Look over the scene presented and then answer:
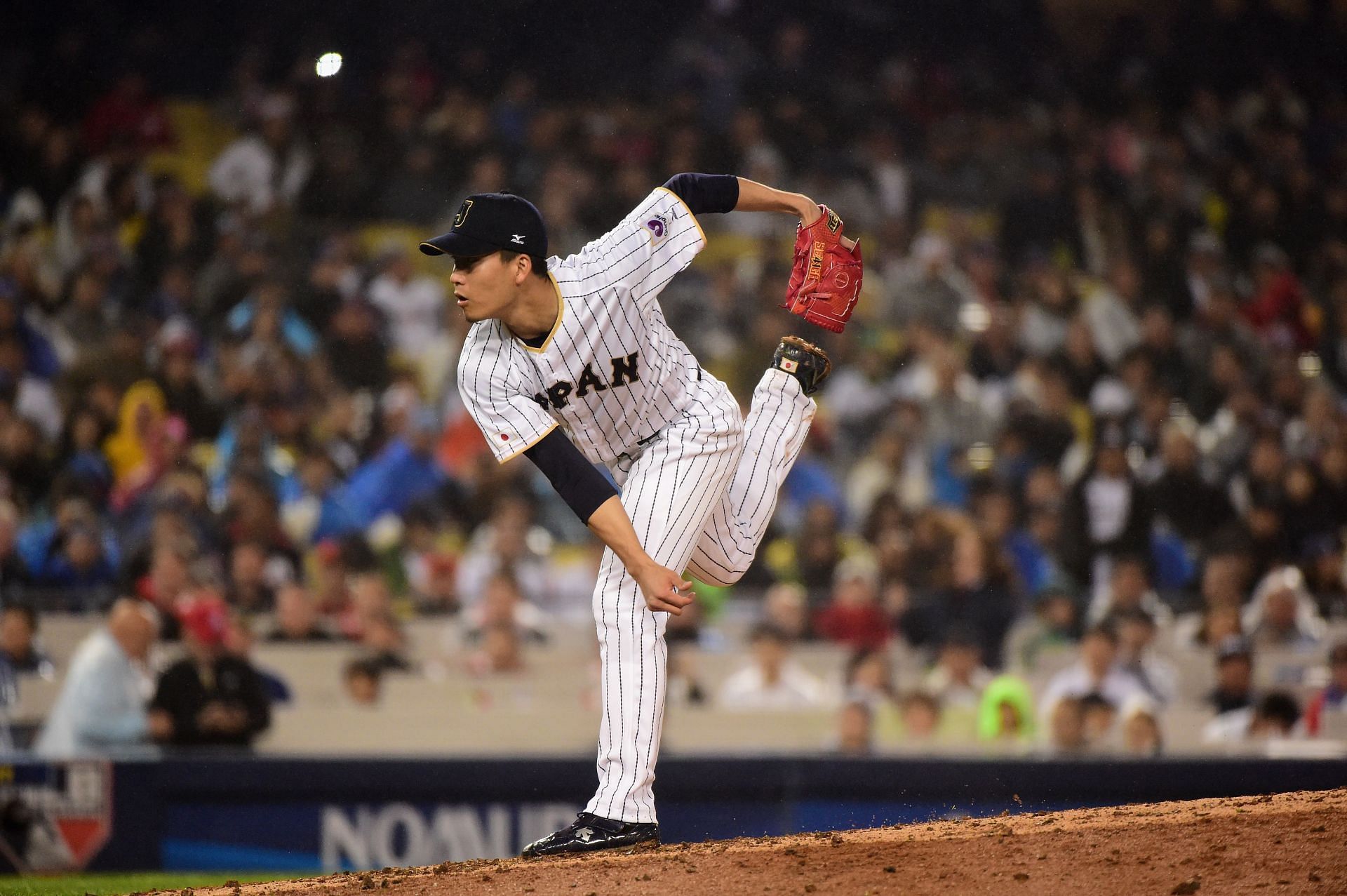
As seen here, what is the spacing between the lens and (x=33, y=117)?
403 inches

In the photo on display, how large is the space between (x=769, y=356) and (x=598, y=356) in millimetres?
5418

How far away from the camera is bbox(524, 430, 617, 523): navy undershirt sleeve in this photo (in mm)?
3303

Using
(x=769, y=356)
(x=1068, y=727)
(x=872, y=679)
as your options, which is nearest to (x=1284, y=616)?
(x=1068, y=727)

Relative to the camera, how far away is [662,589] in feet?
10.7

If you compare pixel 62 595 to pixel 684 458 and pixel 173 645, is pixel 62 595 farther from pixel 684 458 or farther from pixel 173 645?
pixel 684 458

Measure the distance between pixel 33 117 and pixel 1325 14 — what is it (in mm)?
9918

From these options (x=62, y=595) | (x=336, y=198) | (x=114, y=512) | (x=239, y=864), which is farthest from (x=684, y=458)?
(x=336, y=198)

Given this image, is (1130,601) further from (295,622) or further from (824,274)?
(295,622)

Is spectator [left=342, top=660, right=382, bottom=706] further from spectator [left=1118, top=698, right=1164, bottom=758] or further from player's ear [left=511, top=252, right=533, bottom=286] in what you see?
player's ear [left=511, top=252, right=533, bottom=286]

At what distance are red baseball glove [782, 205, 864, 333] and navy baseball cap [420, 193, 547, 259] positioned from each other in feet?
3.05

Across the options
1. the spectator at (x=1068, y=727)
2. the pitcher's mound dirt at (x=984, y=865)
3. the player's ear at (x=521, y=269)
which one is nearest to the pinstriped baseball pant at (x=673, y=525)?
the pitcher's mound dirt at (x=984, y=865)

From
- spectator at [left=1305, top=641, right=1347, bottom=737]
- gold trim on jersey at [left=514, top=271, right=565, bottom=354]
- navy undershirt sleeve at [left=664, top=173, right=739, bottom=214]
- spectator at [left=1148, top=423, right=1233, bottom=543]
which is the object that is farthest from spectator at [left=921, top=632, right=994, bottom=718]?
gold trim on jersey at [left=514, top=271, right=565, bottom=354]

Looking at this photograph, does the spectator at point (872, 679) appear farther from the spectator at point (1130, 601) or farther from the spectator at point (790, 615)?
the spectator at point (1130, 601)

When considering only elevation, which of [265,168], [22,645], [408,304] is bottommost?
[22,645]
